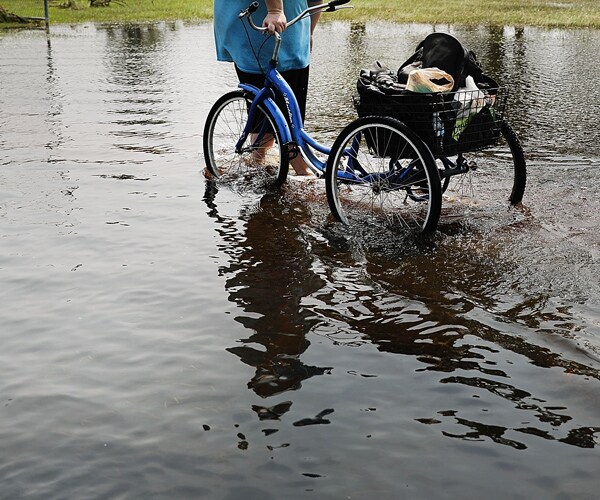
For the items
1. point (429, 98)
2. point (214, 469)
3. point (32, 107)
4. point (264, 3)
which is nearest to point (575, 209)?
point (429, 98)

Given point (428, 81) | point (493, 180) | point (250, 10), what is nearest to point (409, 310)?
point (428, 81)

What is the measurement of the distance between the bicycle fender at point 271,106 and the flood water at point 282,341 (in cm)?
50

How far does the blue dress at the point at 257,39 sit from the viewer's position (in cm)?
672

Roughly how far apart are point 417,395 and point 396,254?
1.75 m

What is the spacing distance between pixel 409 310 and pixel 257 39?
→ 323 cm

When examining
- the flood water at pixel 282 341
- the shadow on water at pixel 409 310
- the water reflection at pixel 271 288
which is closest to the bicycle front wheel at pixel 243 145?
the flood water at pixel 282 341

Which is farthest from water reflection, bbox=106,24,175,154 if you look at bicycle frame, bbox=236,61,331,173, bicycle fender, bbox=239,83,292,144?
bicycle frame, bbox=236,61,331,173

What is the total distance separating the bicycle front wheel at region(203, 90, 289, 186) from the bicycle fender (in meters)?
0.06

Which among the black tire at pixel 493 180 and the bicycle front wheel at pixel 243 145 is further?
the bicycle front wheel at pixel 243 145

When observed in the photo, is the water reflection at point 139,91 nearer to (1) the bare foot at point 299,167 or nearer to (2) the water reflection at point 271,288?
(1) the bare foot at point 299,167

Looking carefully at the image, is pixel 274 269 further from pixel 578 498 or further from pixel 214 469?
pixel 578 498

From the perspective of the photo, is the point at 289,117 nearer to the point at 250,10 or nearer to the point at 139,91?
the point at 250,10

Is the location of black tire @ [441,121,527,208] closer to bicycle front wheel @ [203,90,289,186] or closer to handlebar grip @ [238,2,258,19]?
bicycle front wheel @ [203,90,289,186]

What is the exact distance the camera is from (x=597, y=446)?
10.2 feet
